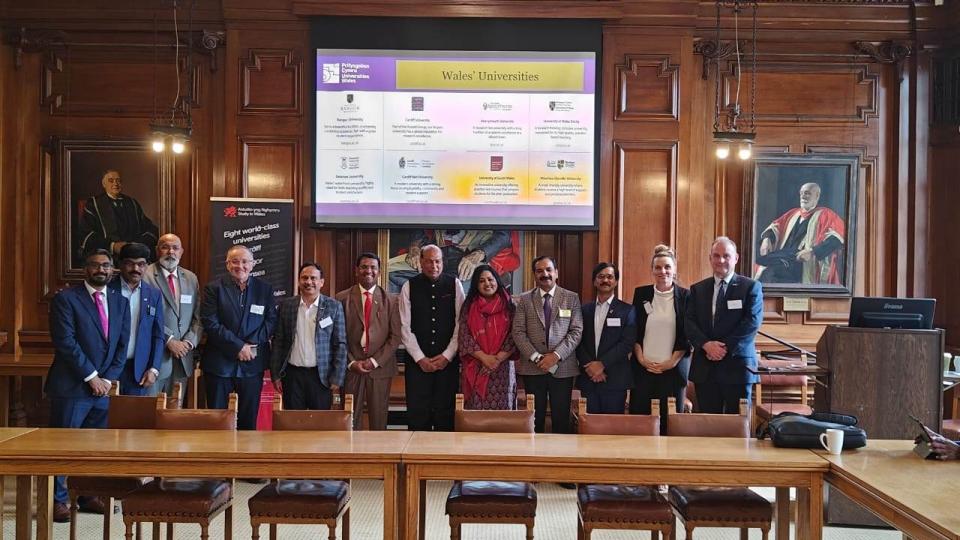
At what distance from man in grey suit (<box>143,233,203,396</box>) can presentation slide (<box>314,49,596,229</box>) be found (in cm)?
138

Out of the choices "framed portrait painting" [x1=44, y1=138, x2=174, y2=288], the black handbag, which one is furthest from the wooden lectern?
"framed portrait painting" [x1=44, y1=138, x2=174, y2=288]

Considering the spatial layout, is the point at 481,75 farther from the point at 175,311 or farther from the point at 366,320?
the point at 175,311

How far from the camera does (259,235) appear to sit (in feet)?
21.5

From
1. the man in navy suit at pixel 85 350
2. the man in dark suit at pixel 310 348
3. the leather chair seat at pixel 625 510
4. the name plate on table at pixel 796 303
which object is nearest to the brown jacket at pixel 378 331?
the man in dark suit at pixel 310 348

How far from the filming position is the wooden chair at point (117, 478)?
390 centimetres

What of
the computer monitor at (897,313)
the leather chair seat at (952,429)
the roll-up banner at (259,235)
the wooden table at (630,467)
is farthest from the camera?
the roll-up banner at (259,235)

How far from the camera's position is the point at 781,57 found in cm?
694

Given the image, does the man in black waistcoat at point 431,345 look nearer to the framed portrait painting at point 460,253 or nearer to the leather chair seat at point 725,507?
the framed portrait painting at point 460,253

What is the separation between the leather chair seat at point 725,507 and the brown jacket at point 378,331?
2509mm

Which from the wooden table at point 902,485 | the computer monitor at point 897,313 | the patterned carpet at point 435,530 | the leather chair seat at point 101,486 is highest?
the computer monitor at point 897,313

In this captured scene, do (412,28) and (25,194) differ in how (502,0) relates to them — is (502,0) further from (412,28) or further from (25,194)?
(25,194)

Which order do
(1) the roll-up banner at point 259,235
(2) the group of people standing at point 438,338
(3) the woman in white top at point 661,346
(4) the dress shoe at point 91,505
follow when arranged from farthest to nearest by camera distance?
(1) the roll-up banner at point 259,235 < (3) the woman in white top at point 661,346 < (2) the group of people standing at point 438,338 < (4) the dress shoe at point 91,505

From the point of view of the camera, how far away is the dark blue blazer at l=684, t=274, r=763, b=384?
513 centimetres

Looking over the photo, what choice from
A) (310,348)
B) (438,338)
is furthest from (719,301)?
(310,348)
